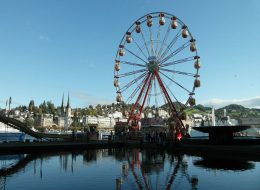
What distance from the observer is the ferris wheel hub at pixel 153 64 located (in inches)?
2031

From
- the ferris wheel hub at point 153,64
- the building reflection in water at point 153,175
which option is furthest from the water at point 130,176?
the ferris wheel hub at point 153,64

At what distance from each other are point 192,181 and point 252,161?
11418 mm

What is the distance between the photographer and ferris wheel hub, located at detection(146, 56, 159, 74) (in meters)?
51.6

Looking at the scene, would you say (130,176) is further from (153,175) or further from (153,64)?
(153,64)

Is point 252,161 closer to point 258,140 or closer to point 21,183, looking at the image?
point 258,140

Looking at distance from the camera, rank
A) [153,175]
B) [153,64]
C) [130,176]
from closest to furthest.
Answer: [130,176] → [153,175] → [153,64]

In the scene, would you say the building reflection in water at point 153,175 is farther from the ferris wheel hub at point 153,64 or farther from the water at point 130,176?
the ferris wheel hub at point 153,64

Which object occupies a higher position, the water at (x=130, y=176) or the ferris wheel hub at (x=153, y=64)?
the ferris wheel hub at (x=153, y=64)

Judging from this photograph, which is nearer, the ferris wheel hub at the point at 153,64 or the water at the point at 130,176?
the water at the point at 130,176

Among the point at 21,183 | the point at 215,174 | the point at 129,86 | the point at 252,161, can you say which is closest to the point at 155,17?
the point at 129,86

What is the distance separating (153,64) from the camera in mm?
51844

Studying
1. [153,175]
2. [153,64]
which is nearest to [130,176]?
[153,175]

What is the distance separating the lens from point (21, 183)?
1812 centimetres

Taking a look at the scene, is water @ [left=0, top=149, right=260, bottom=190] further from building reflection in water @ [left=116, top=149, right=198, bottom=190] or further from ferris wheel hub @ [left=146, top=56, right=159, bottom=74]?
ferris wheel hub @ [left=146, top=56, right=159, bottom=74]
